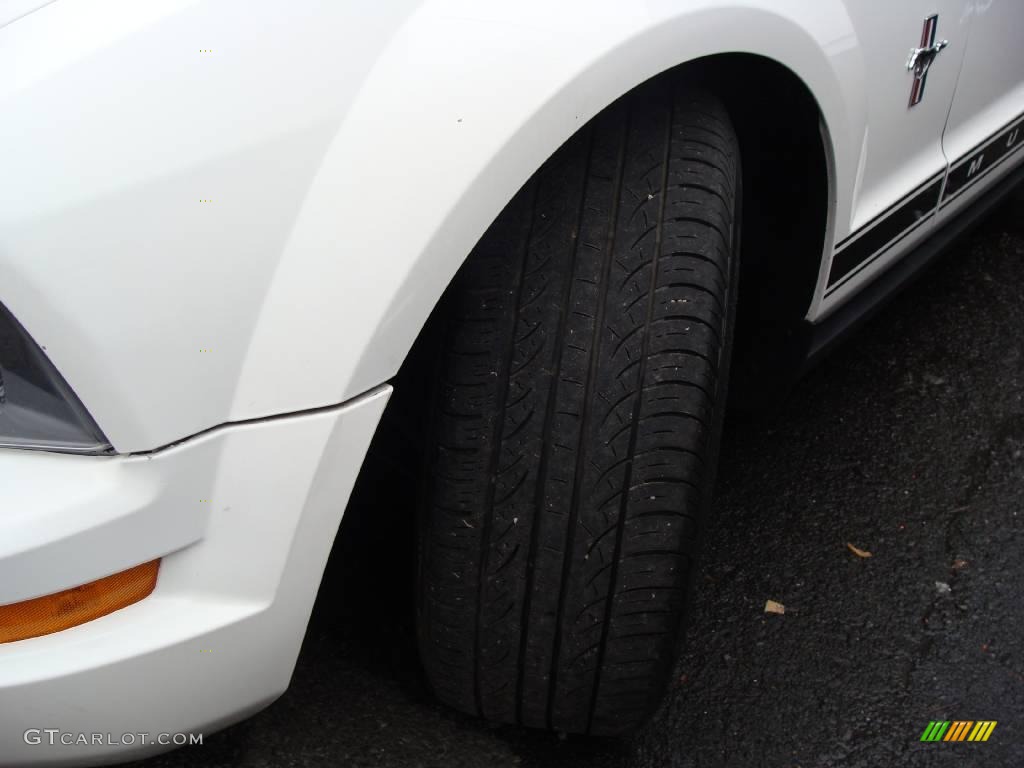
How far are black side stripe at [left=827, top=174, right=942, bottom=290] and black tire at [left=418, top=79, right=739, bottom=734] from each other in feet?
1.45

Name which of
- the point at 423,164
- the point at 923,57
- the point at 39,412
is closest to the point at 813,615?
the point at 923,57

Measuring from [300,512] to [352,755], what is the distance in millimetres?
583

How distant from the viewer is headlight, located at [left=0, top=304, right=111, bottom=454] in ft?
2.95

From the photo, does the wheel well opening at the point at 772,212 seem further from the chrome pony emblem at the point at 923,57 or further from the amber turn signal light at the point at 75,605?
the amber turn signal light at the point at 75,605

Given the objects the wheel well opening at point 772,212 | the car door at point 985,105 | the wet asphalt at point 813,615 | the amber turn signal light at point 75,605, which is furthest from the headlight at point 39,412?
the car door at point 985,105

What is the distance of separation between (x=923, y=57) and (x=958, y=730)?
101 cm

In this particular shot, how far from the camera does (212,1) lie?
0.86 metres

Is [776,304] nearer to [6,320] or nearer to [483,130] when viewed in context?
[483,130]

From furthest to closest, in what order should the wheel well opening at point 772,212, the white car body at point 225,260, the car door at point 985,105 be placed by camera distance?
1. the car door at point 985,105
2. the wheel well opening at point 772,212
3. the white car body at point 225,260

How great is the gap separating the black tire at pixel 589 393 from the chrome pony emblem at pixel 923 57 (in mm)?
453

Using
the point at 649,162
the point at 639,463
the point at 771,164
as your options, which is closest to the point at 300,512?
the point at 639,463

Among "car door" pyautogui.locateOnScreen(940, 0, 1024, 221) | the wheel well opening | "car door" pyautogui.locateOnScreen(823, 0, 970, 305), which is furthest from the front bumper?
"car door" pyautogui.locateOnScreen(940, 0, 1024, 221)

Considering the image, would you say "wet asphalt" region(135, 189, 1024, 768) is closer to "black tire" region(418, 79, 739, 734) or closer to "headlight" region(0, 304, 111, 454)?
"black tire" region(418, 79, 739, 734)

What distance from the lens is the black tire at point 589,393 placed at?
46.3 inches
